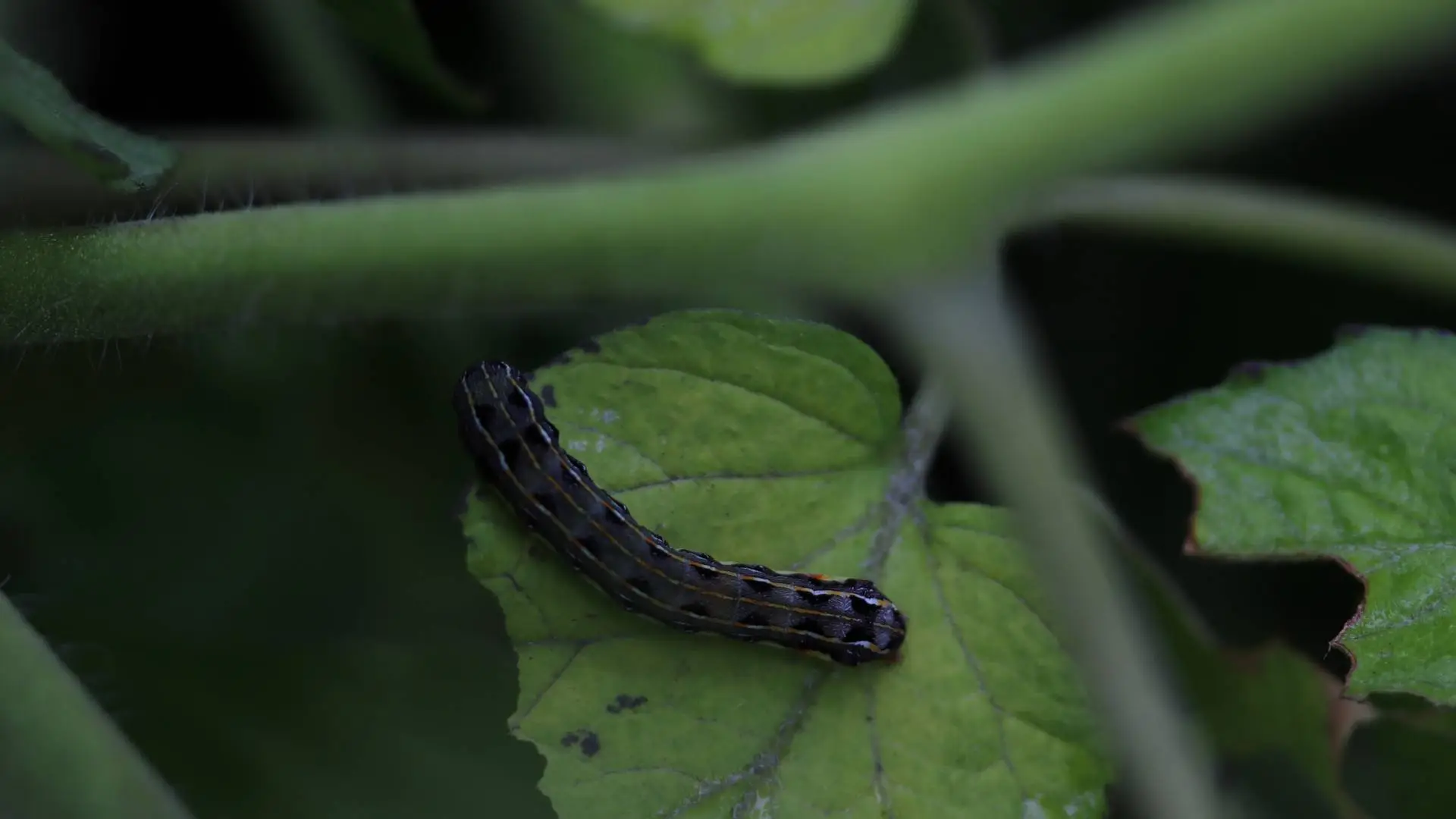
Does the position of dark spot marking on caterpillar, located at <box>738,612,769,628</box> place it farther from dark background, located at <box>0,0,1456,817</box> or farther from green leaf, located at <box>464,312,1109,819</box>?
dark background, located at <box>0,0,1456,817</box>

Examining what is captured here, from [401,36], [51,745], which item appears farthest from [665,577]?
[401,36]

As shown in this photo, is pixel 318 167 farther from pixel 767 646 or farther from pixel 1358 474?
pixel 1358 474

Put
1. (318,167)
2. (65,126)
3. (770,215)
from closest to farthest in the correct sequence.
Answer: (65,126)
(770,215)
(318,167)

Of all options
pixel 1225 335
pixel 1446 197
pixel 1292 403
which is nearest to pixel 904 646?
pixel 1292 403

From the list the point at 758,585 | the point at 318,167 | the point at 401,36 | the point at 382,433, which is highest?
the point at 401,36

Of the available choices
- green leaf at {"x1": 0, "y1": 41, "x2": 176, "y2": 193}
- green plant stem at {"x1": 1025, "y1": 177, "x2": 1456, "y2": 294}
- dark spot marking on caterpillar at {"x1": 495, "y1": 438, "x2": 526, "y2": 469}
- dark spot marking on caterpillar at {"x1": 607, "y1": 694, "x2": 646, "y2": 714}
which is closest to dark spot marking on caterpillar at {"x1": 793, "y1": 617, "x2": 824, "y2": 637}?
dark spot marking on caterpillar at {"x1": 607, "y1": 694, "x2": 646, "y2": 714}

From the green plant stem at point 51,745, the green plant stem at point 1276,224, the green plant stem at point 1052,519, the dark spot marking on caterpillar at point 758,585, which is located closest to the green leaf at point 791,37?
the green plant stem at point 1052,519

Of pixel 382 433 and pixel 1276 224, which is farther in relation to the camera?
pixel 382 433
